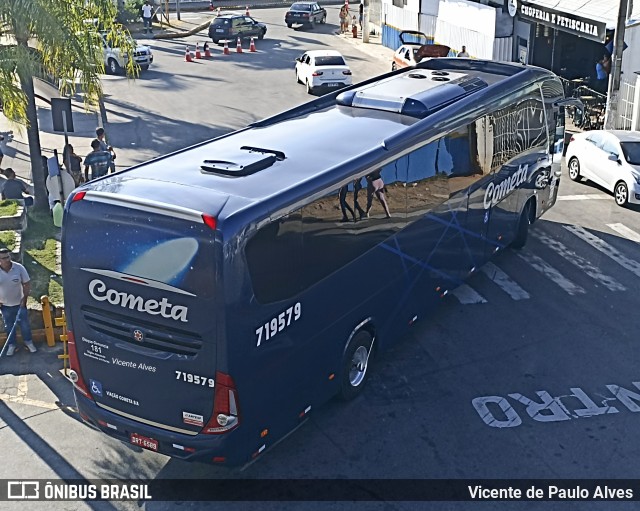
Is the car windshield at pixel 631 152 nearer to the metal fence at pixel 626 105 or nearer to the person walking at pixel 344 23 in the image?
the metal fence at pixel 626 105

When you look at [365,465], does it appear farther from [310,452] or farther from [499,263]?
[499,263]

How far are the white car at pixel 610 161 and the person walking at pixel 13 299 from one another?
12444 mm

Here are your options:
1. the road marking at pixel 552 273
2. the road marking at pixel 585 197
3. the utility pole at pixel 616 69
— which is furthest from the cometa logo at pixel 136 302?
the utility pole at pixel 616 69

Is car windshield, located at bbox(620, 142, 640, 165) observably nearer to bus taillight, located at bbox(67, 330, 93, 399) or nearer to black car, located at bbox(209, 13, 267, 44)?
bus taillight, located at bbox(67, 330, 93, 399)

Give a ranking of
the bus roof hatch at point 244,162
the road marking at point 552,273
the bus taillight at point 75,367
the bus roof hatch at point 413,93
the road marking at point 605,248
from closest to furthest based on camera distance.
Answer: the bus taillight at point 75,367
the bus roof hatch at point 244,162
the bus roof hatch at point 413,93
the road marking at point 552,273
the road marking at point 605,248

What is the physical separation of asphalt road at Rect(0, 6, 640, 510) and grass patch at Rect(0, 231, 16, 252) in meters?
3.00

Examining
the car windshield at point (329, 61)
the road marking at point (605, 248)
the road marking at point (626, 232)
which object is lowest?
the road marking at point (626, 232)

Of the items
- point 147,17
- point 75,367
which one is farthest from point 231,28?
point 75,367

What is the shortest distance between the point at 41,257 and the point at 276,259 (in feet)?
25.4

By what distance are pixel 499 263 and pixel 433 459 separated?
637 cm

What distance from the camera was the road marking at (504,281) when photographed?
13.7 m

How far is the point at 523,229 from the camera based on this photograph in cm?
1535

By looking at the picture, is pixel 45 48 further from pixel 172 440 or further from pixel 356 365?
pixel 172 440

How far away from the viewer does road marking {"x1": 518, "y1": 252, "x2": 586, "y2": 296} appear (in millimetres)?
13883
